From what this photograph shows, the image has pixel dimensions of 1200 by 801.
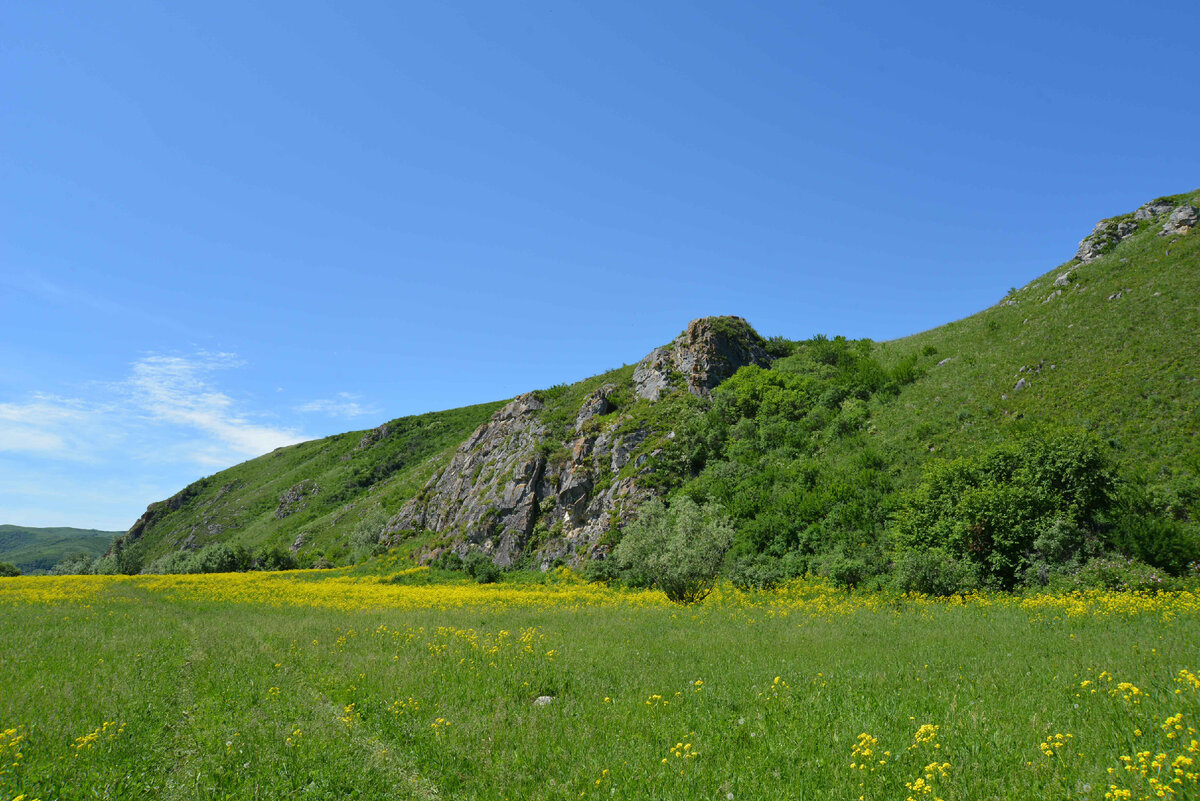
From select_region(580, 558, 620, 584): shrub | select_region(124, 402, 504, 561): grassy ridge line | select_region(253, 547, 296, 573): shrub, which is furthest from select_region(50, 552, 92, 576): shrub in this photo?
select_region(580, 558, 620, 584): shrub

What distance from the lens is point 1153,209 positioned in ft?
189

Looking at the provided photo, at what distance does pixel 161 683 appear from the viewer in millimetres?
10953

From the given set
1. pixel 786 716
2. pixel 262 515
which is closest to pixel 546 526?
pixel 786 716

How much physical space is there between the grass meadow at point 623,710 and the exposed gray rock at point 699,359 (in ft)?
132

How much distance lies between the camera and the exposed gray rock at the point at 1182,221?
45.9m

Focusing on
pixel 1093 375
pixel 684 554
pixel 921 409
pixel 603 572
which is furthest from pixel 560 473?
pixel 1093 375

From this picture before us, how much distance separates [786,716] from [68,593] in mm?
43066

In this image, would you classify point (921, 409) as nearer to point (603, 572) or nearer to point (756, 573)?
point (756, 573)

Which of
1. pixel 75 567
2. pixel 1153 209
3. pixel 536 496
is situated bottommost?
pixel 75 567

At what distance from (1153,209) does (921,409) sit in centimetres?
4569

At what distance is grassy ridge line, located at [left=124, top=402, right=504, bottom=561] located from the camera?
282 ft

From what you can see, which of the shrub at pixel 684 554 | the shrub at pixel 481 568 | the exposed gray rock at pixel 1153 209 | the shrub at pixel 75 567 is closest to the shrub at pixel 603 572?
the shrub at pixel 684 554

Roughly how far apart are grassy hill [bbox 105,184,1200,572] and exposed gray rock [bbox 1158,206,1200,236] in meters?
1.31

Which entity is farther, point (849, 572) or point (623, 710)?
point (849, 572)
